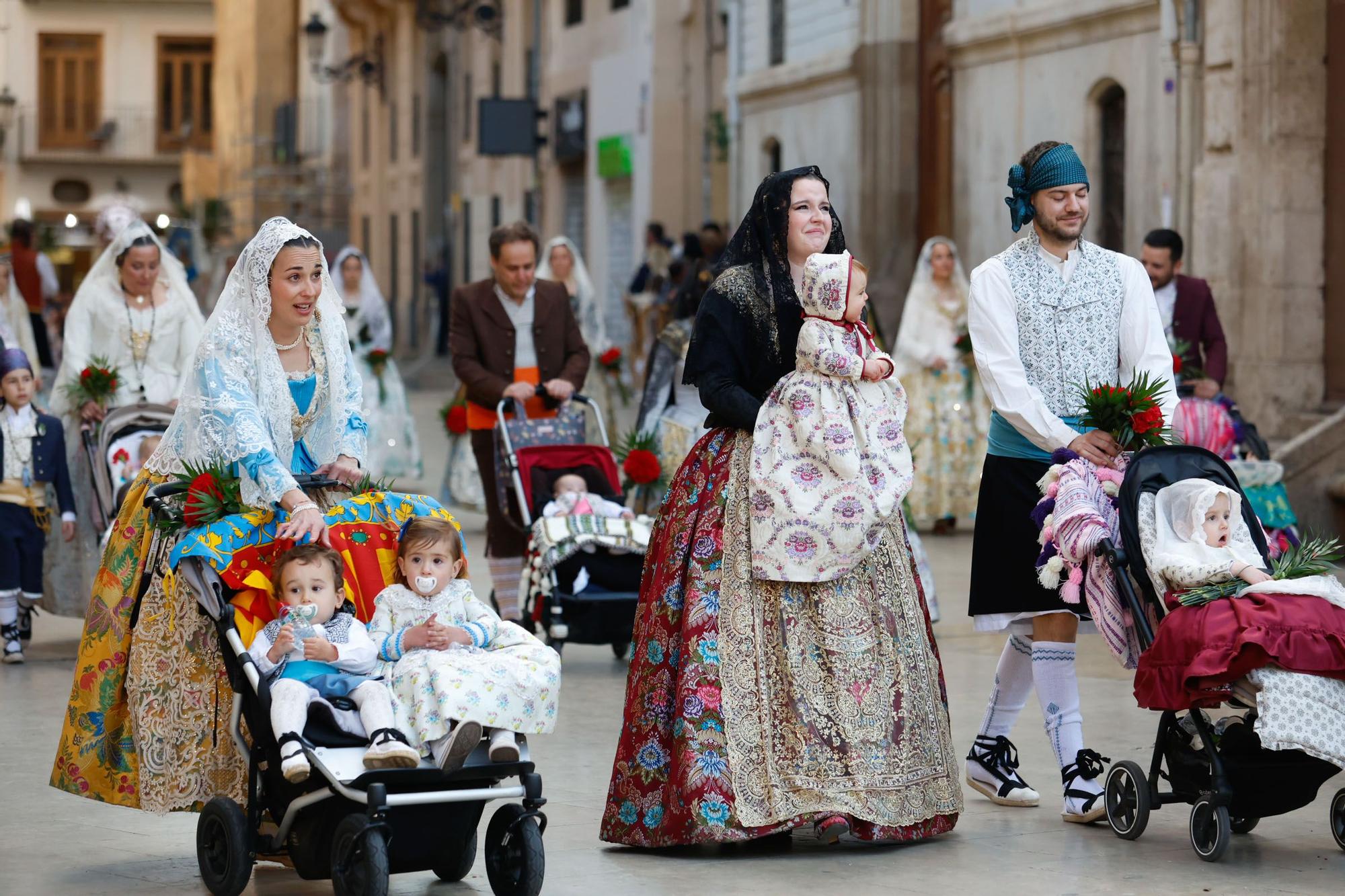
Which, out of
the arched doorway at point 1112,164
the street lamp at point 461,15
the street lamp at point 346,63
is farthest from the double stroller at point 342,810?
the street lamp at point 346,63

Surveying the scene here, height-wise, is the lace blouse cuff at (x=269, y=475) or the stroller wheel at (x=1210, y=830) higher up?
the lace blouse cuff at (x=269, y=475)

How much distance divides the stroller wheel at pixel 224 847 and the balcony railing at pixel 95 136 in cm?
5932

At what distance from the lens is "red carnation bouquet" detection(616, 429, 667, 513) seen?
33.3ft

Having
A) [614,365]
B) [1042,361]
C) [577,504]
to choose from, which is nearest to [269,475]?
[1042,361]

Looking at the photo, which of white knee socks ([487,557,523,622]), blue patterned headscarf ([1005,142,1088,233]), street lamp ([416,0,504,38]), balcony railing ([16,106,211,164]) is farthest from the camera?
balcony railing ([16,106,211,164])

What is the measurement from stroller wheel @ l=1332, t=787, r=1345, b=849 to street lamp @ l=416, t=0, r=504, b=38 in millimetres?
27176

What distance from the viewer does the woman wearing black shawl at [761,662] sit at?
6.15 m

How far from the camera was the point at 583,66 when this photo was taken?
33.2m

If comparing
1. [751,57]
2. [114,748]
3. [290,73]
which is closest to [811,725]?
[114,748]

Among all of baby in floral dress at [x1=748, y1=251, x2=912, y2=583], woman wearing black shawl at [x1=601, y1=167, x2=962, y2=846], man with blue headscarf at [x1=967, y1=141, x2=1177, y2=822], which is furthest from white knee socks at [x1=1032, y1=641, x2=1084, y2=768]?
baby in floral dress at [x1=748, y1=251, x2=912, y2=583]

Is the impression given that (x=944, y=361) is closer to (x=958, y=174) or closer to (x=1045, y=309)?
(x=958, y=174)

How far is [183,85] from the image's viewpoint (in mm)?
64875

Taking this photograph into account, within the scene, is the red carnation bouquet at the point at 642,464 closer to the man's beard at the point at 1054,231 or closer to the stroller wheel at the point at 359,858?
the man's beard at the point at 1054,231

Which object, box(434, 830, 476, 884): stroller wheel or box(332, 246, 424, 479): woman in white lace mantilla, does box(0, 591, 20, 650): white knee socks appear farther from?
box(332, 246, 424, 479): woman in white lace mantilla
